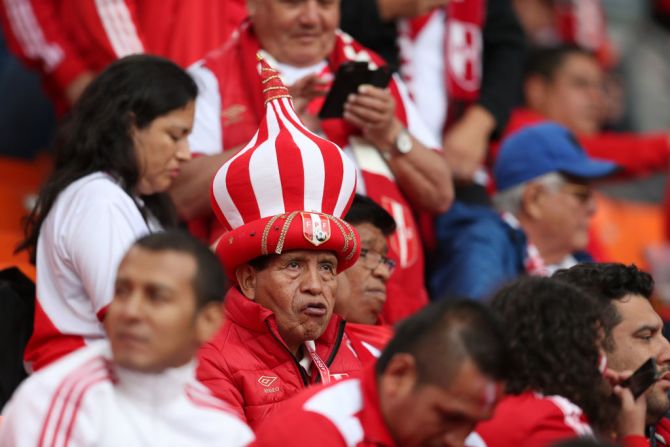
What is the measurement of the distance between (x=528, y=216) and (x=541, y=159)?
0.28 meters

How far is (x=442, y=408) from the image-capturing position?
3.33 meters

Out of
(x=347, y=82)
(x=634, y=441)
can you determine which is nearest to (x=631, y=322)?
(x=634, y=441)

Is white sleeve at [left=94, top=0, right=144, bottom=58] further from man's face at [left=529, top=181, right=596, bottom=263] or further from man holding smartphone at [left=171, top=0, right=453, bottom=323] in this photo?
man's face at [left=529, top=181, right=596, bottom=263]

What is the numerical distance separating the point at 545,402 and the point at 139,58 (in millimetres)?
2076

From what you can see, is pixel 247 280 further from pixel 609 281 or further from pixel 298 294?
pixel 609 281

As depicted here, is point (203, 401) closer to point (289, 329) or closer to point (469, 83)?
point (289, 329)

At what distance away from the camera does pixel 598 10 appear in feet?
33.4

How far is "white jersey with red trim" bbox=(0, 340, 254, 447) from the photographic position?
3283mm

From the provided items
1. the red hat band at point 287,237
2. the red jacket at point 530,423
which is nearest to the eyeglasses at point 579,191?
the red hat band at point 287,237

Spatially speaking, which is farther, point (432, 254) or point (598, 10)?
point (598, 10)

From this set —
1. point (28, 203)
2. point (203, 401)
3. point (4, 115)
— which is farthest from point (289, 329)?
point (4, 115)

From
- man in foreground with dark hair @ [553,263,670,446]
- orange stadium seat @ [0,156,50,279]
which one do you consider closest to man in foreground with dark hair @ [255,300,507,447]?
man in foreground with dark hair @ [553,263,670,446]

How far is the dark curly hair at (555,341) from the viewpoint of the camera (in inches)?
146

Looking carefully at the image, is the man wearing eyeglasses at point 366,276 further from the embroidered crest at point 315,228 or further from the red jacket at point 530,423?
the red jacket at point 530,423
